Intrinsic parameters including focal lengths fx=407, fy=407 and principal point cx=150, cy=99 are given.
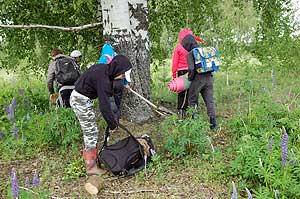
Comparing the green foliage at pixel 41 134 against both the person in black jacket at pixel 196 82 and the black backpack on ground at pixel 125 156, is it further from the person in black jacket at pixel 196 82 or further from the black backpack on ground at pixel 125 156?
the person in black jacket at pixel 196 82

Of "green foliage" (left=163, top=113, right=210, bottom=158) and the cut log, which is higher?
"green foliage" (left=163, top=113, right=210, bottom=158)

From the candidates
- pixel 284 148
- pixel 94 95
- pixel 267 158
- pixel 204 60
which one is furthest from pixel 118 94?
pixel 284 148

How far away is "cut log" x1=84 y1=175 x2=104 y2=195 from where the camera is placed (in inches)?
169

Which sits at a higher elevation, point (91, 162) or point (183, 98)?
point (183, 98)

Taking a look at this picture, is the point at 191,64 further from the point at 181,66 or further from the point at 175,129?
the point at 175,129

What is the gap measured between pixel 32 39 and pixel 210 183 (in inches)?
187

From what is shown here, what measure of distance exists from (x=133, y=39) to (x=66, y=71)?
45.2 inches

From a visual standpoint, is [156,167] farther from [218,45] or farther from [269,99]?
[218,45]

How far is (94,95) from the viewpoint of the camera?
4688 millimetres

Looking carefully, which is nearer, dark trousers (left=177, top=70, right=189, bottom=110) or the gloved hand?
the gloved hand

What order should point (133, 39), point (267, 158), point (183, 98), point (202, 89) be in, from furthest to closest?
point (183, 98), point (133, 39), point (202, 89), point (267, 158)

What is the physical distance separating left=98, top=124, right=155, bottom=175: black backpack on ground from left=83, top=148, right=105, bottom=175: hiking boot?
113 millimetres

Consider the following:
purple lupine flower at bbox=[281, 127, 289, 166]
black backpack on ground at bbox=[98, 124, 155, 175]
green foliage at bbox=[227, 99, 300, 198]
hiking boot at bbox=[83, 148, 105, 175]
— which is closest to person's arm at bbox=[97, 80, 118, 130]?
black backpack on ground at bbox=[98, 124, 155, 175]

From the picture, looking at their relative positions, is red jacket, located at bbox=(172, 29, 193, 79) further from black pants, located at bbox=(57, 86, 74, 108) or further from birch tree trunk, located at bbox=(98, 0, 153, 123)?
black pants, located at bbox=(57, 86, 74, 108)
